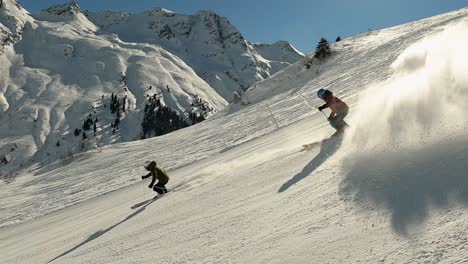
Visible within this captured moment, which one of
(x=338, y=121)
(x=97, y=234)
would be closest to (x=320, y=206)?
(x=338, y=121)

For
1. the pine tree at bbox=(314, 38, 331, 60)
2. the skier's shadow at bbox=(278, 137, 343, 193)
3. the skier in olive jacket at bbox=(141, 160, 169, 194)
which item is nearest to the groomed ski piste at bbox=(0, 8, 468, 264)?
the skier's shadow at bbox=(278, 137, 343, 193)

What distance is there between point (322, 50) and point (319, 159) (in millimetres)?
36197

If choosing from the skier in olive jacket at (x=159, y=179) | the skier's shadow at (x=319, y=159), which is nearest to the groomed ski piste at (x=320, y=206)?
the skier's shadow at (x=319, y=159)

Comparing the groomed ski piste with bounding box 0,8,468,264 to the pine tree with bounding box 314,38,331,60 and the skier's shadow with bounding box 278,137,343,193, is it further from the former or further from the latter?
the pine tree with bounding box 314,38,331,60

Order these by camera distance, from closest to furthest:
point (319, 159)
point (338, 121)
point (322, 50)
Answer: point (319, 159) < point (338, 121) < point (322, 50)

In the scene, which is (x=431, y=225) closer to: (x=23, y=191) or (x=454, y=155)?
(x=454, y=155)

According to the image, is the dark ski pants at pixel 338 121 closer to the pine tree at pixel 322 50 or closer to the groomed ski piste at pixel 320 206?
the groomed ski piste at pixel 320 206

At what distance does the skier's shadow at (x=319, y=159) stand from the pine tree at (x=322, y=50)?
1340 inches

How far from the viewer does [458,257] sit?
402cm

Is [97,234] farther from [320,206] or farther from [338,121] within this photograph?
[338,121]

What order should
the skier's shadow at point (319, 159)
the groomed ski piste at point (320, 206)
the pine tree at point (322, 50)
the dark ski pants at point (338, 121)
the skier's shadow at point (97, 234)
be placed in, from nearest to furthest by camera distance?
the groomed ski piste at point (320, 206), the skier's shadow at point (319, 159), the skier's shadow at point (97, 234), the dark ski pants at point (338, 121), the pine tree at point (322, 50)

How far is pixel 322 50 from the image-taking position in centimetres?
4375

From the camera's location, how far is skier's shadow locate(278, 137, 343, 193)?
863cm

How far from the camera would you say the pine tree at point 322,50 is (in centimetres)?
A: 4364
